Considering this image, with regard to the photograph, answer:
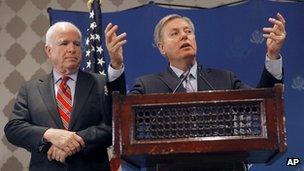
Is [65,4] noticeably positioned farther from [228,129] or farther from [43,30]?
[228,129]

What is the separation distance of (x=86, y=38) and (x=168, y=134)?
1.67 m

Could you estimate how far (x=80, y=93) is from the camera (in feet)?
6.05

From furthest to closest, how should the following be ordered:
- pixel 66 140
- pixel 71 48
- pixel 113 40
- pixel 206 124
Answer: pixel 71 48
pixel 66 140
pixel 113 40
pixel 206 124

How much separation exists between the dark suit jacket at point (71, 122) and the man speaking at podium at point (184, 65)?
209 millimetres

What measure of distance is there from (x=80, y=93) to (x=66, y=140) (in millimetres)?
235

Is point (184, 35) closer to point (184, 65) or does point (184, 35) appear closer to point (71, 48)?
point (184, 65)

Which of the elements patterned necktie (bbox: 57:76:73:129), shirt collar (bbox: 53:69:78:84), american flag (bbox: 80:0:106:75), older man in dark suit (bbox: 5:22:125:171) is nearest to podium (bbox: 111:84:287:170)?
older man in dark suit (bbox: 5:22:125:171)

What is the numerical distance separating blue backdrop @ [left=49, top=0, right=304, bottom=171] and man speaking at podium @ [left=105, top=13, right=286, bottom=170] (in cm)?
87

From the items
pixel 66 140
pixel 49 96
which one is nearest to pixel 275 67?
pixel 66 140

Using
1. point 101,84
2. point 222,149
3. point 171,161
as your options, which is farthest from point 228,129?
point 101,84

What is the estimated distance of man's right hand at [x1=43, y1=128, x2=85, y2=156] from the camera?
5.47ft

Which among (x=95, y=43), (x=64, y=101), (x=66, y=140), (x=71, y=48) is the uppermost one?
(x=95, y=43)

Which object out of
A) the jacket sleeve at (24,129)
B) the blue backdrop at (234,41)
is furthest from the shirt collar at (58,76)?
the blue backdrop at (234,41)

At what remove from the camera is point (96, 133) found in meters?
1.72
